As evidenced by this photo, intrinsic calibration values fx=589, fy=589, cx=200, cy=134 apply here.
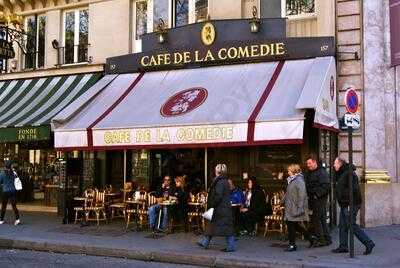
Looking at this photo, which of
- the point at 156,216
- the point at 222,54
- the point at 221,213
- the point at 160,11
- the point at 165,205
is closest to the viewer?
the point at 221,213

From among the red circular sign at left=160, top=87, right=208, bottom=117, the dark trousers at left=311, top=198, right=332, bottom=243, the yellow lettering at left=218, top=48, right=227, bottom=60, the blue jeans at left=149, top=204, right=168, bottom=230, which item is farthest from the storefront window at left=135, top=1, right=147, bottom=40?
the dark trousers at left=311, top=198, right=332, bottom=243

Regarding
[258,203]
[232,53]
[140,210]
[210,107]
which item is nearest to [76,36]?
[232,53]

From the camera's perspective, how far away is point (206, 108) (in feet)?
40.6

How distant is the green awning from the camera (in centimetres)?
1452

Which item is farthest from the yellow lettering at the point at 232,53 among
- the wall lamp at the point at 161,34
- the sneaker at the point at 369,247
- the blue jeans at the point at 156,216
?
the sneaker at the point at 369,247

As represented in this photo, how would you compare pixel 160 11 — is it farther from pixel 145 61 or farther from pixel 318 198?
pixel 318 198

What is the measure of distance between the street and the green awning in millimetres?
3768

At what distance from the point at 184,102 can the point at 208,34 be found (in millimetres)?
2405

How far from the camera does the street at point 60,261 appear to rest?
10.0 metres

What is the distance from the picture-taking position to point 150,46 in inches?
614

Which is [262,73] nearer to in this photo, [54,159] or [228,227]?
[228,227]

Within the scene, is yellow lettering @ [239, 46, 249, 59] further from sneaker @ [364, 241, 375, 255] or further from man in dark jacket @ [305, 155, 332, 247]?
sneaker @ [364, 241, 375, 255]

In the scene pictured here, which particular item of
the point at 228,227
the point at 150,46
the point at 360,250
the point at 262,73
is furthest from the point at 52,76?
the point at 360,250

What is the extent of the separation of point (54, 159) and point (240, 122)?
851 cm
